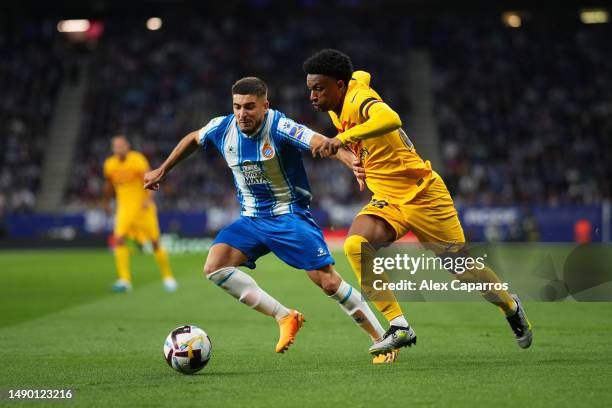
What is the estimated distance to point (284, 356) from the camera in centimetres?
775

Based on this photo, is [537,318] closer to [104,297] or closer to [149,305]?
[149,305]

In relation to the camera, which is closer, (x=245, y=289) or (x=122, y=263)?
(x=245, y=289)

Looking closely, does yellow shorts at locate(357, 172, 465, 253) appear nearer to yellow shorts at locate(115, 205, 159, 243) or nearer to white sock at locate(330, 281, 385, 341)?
white sock at locate(330, 281, 385, 341)

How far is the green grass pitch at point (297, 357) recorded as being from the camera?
19.2 feet

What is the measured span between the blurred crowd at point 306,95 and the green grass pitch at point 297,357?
670 inches

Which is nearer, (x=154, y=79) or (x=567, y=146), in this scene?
(x=567, y=146)

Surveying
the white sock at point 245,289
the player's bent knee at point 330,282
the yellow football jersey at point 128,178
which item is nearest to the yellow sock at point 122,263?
the yellow football jersey at point 128,178

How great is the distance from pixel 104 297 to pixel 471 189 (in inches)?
689

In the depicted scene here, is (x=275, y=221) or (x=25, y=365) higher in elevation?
(x=275, y=221)

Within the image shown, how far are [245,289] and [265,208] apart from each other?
2.16 ft

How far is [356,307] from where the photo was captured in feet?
24.3

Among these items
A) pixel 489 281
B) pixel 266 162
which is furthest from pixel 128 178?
pixel 489 281

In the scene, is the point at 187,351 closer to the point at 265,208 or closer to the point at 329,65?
the point at 265,208

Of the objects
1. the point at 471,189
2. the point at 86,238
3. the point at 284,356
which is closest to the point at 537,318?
the point at 284,356
